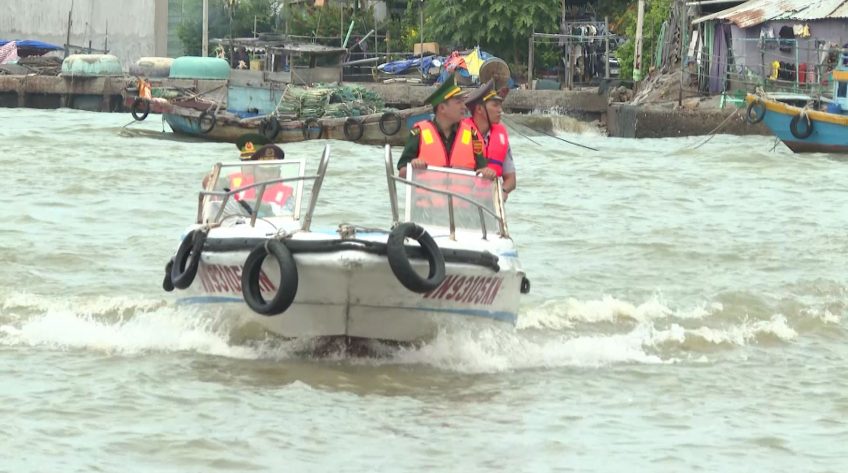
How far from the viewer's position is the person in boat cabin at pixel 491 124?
9.90 meters

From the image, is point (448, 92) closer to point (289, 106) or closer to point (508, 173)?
point (508, 173)

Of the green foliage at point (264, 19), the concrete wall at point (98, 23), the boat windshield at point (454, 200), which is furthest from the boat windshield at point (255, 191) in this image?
the concrete wall at point (98, 23)

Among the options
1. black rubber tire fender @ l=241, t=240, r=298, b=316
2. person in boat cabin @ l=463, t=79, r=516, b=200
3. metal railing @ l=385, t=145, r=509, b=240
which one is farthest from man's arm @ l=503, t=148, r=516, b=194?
black rubber tire fender @ l=241, t=240, r=298, b=316

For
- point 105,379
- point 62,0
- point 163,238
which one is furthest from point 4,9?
point 105,379

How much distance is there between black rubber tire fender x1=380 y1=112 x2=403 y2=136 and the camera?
33062 mm

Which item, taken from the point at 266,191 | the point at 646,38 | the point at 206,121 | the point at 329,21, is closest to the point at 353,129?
the point at 206,121

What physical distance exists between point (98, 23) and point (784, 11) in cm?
3408

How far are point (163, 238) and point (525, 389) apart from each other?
24.9 feet

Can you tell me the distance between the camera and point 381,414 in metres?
8.14

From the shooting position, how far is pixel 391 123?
33.1m

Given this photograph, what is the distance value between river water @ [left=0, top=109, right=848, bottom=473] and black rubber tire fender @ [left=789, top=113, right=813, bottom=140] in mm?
11938

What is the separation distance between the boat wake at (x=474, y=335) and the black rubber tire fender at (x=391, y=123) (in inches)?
812

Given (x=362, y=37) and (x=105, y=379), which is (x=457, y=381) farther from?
(x=362, y=37)

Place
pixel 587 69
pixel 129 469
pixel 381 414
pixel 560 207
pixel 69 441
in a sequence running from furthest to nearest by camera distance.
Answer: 1. pixel 587 69
2. pixel 560 207
3. pixel 381 414
4. pixel 69 441
5. pixel 129 469
